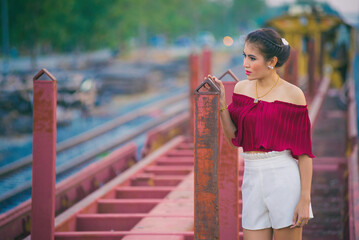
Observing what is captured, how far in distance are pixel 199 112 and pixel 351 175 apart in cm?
400

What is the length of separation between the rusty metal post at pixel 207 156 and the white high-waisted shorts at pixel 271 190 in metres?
0.20

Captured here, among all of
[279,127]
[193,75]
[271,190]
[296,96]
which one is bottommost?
[271,190]

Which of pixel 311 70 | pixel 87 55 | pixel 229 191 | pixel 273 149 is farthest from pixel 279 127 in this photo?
pixel 87 55

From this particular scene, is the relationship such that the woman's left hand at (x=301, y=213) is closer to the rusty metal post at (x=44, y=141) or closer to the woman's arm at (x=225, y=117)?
the woman's arm at (x=225, y=117)

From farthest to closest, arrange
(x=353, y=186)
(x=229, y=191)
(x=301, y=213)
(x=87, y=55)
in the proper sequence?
1. (x=87, y=55)
2. (x=353, y=186)
3. (x=229, y=191)
4. (x=301, y=213)

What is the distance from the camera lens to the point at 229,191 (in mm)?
3188

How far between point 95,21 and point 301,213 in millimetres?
31115

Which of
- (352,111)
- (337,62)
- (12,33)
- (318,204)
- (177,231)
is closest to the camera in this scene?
(177,231)

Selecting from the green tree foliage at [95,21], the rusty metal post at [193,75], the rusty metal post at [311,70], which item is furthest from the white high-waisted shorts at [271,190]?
the green tree foliage at [95,21]

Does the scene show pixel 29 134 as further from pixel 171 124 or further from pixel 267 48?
pixel 267 48

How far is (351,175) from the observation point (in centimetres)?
605

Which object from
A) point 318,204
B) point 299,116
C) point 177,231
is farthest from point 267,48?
point 318,204

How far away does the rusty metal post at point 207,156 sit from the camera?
8.70ft

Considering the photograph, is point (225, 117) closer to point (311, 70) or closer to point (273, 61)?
point (273, 61)
